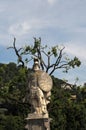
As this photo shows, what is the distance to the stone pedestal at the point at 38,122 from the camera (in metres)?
20.1

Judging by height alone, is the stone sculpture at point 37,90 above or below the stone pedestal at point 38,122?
above

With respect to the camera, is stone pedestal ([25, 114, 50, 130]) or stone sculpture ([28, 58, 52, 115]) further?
stone sculpture ([28, 58, 52, 115])

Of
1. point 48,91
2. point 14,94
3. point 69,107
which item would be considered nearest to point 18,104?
point 14,94

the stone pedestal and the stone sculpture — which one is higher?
the stone sculpture

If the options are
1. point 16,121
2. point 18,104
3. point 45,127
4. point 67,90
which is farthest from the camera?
point 67,90

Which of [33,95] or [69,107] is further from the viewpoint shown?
[69,107]

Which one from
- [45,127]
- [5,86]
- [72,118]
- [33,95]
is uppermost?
[5,86]

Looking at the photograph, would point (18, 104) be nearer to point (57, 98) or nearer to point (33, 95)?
point (57, 98)

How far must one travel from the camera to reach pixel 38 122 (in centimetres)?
2025

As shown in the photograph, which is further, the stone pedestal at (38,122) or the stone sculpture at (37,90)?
the stone sculpture at (37,90)

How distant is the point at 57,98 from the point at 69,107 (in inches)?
54.1

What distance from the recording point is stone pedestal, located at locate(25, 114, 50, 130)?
20.1m

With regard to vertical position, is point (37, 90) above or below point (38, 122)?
above

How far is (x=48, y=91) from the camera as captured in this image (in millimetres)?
20781
